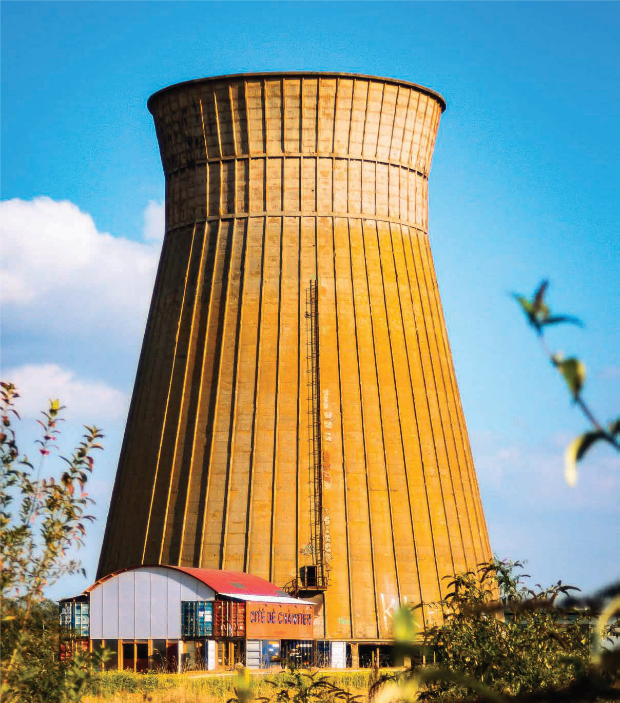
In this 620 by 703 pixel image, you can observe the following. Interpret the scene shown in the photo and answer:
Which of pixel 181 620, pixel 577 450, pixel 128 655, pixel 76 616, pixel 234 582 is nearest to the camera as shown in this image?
pixel 577 450

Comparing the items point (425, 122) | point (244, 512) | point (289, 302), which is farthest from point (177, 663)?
point (425, 122)

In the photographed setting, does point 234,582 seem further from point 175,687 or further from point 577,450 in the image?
point 577,450

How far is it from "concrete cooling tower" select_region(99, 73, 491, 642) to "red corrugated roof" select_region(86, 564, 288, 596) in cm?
87

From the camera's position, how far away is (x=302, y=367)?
3559 cm

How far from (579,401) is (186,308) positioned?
3459 cm

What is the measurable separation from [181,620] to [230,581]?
5.99 ft

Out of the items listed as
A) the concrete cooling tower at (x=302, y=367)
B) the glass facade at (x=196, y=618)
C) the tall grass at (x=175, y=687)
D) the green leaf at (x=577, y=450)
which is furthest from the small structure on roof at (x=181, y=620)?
the green leaf at (x=577, y=450)

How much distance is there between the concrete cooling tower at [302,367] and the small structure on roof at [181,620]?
10.8 ft

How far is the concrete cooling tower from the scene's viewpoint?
A: 34.2m

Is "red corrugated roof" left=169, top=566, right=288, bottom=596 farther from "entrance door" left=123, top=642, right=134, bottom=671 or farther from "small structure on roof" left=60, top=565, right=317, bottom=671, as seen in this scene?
"entrance door" left=123, top=642, right=134, bottom=671

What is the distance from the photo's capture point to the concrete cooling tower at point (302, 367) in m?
34.2

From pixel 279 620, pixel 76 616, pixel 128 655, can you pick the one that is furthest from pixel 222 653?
pixel 76 616

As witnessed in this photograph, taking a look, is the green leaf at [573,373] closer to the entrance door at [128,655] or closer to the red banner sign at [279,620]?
the red banner sign at [279,620]

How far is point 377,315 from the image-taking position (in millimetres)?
36719
